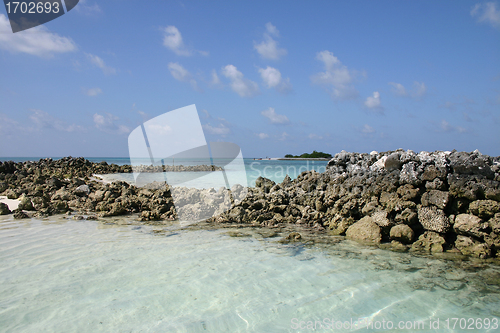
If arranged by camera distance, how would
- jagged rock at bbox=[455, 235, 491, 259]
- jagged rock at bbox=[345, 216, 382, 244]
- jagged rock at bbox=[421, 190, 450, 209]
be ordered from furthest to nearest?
jagged rock at bbox=[345, 216, 382, 244] < jagged rock at bbox=[421, 190, 450, 209] < jagged rock at bbox=[455, 235, 491, 259]

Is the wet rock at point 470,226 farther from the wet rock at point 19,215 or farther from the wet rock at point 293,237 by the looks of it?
the wet rock at point 19,215

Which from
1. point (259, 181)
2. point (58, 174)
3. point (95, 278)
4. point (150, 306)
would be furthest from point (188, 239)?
point (58, 174)

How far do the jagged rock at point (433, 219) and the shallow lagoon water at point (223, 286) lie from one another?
0.81 meters

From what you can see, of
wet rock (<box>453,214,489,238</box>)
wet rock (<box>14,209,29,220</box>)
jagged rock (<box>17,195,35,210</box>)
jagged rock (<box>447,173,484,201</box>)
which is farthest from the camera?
jagged rock (<box>17,195,35,210</box>)

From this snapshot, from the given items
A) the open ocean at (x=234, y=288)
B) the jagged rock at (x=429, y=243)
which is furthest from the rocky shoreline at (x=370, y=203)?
the open ocean at (x=234, y=288)

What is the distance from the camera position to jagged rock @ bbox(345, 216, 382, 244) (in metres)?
5.35

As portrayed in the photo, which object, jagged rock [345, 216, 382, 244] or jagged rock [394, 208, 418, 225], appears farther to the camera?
jagged rock [345, 216, 382, 244]

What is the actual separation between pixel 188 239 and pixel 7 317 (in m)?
3.00

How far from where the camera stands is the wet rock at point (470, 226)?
461 cm

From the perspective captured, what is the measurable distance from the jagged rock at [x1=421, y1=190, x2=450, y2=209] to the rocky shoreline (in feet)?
0.05

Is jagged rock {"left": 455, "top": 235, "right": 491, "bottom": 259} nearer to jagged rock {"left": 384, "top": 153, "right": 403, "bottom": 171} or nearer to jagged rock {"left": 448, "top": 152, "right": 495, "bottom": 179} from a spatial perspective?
jagged rock {"left": 448, "top": 152, "right": 495, "bottom": 179}

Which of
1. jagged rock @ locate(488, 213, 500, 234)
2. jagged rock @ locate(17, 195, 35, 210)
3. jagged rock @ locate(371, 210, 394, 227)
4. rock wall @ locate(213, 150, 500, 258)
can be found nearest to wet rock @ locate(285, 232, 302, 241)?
rock wall @ locate(213, 150, 500, 258)

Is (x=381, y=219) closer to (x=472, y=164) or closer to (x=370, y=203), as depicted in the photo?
(x=370, y=203)

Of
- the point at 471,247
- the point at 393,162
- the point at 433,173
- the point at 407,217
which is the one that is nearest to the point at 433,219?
the point at 407,217
